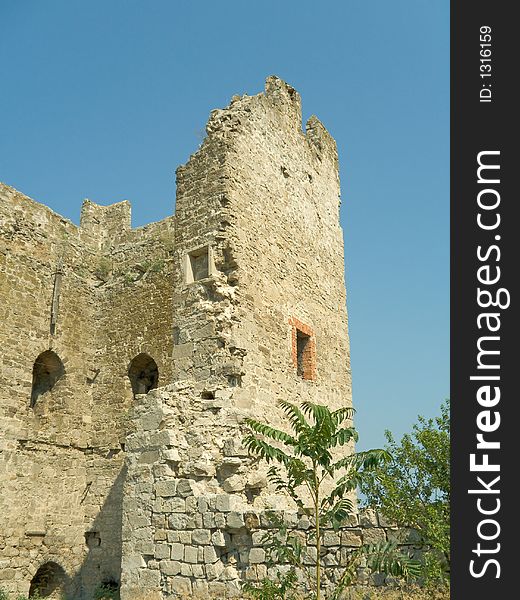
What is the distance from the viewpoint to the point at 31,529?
1270 cm

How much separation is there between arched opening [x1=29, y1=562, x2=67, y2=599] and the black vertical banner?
9.97 meters

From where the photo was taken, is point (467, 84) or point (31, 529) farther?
point (31, 529)

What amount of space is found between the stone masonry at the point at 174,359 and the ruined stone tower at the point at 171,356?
3 cm

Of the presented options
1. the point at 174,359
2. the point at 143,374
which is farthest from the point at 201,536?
the point at 143,374

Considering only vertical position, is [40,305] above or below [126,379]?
above

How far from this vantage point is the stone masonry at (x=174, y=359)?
9.02 metres

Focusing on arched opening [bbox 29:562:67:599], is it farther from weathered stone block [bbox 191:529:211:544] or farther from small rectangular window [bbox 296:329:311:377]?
small rectangular window [bbox 296:329:311:377]

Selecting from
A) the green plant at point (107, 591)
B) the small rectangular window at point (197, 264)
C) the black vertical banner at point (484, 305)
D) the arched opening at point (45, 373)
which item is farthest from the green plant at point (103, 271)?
the black vertical banner at point (484, 305)

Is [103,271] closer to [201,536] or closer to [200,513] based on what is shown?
[200,513]

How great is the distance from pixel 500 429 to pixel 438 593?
79.0 inches

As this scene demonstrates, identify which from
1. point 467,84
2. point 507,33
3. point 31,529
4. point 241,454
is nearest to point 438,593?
point 241,454

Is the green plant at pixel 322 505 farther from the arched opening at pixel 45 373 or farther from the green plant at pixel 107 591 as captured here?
the arched opening at pixel 45 373

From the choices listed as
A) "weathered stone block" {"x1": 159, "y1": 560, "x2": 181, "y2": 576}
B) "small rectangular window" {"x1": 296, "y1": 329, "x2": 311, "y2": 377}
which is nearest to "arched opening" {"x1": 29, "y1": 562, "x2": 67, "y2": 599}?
"weathered stone block" {"x1": 159, "y1": 560, "x2": 181, "y2": 576}

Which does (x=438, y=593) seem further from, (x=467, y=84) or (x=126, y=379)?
(x=126, y=379)
